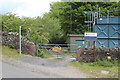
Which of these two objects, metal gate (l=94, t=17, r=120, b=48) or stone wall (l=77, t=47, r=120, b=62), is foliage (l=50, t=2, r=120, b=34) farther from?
stone wall (l=77, t=47, r=120, b=62)

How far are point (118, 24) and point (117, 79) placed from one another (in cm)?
814

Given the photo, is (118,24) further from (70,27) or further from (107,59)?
(70,27)

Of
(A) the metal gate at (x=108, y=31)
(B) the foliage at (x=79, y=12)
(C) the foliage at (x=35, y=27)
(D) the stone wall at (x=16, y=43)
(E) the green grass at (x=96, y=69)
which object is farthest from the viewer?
(B) the foliage at (x=79, y=12)

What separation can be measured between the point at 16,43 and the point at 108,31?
7.87 metres

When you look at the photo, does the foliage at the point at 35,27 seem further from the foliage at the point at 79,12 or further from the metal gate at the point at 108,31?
the metal gate at the point at 108,31

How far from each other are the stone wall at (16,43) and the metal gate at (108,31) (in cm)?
Answer: 589

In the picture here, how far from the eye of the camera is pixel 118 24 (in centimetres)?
1455

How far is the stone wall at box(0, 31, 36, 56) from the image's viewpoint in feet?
43.6

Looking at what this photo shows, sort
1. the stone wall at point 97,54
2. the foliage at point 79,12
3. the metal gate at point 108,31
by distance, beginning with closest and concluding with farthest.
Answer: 1. the stone wall at point 97,54
2. the metal gate at point 108,31
3. the foliage at point 79,12

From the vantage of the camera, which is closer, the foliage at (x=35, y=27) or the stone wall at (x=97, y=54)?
the stone wall at (x=97, y=54)

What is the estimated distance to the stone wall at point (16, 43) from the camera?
1328 cm

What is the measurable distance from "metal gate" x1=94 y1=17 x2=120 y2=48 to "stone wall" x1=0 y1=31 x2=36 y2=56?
19.3 feet

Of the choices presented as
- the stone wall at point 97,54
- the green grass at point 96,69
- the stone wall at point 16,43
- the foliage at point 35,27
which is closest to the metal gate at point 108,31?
the stone wall at point 97,54

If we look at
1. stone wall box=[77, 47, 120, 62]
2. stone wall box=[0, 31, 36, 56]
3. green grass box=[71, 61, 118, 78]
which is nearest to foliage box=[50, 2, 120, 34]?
stone wall box=[0, 31, 36, 56]
